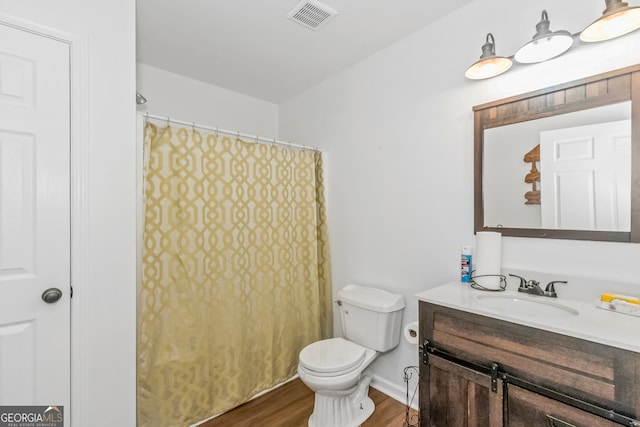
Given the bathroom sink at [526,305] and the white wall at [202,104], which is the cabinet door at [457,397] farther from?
the white wall at [202,104]

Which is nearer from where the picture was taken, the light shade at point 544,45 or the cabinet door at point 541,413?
the cabinet door at point 541,413

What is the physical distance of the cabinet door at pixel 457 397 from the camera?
1.16 m

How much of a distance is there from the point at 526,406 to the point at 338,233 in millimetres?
1571

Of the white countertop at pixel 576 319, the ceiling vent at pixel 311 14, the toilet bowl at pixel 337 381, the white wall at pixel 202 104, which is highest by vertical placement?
the ceiling vent at pixel 311 14

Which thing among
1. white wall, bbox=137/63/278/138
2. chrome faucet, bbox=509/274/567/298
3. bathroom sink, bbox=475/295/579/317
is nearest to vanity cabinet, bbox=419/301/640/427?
bathroom sink, bbox=475/295/579/317

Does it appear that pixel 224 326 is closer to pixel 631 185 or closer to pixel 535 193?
pixel 535 193

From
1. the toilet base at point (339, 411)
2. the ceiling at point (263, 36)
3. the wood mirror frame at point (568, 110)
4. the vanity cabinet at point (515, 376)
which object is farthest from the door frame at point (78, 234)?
the wood mirror frame at point (568, 110)

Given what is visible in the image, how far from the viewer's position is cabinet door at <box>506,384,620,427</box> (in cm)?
95

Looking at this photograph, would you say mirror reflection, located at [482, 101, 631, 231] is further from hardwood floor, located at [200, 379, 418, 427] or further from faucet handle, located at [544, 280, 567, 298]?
hardwood floor, located at [200, 379, 418, 427]

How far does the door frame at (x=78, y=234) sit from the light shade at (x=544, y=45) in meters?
1.98

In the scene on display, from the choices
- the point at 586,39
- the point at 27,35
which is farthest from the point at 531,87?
the point at 27,35

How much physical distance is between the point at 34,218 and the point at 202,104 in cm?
168

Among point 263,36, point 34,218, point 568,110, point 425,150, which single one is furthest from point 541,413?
point 263,36

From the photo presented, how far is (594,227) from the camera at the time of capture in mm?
1276
